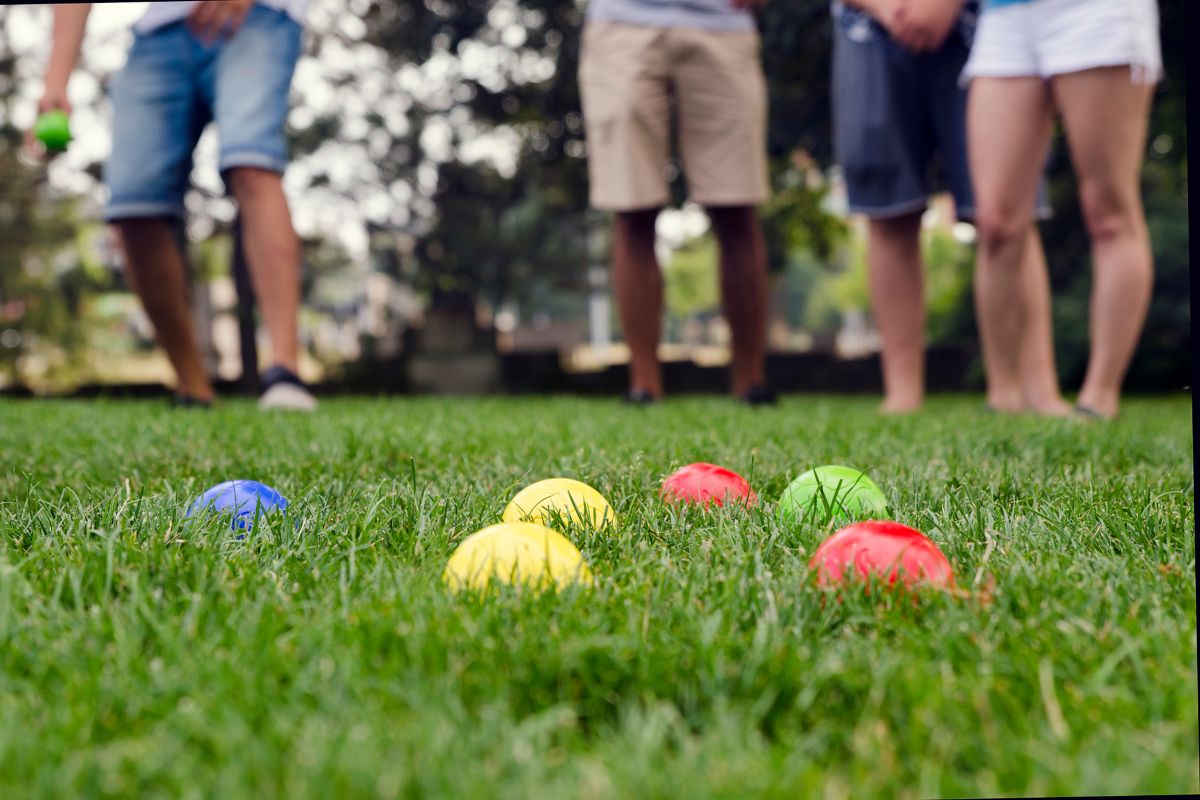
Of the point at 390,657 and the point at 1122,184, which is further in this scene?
the point at 1122,184

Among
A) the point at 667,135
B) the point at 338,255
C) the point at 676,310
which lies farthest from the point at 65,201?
the point at 676,310

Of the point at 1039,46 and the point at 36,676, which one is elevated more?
the point at 1039,46

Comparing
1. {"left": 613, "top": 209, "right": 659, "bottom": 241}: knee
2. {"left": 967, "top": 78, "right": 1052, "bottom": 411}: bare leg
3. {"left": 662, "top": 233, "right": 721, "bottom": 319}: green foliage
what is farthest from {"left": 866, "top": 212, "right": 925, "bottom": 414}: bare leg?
{"left": 662, "top": 233, "right": 721, "bottom": 319}: green foliage

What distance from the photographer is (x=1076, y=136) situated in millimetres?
3479

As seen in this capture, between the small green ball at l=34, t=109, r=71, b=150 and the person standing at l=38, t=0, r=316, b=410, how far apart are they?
0.06 meters

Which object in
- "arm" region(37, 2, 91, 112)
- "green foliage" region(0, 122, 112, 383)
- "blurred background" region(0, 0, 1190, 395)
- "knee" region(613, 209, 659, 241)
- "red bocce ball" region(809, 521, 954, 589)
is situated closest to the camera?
"red bocce ball" region(809, 521, 954, 589)

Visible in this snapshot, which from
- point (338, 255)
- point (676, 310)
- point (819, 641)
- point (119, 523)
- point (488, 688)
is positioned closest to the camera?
point (488, 688)

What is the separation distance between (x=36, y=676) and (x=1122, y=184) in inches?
140

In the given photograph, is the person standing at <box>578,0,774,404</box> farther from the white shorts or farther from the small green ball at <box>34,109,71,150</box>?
the small green ball at <box>34,109,71,150</box>

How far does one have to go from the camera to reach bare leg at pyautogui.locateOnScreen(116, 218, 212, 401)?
410 cm

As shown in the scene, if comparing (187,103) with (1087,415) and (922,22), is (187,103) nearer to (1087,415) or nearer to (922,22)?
(922,22)

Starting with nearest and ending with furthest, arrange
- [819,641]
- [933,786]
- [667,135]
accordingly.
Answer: [933,786]
[819,641]
[667,135]

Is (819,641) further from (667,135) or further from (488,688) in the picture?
(667,135)

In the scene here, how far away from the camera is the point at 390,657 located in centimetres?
104
